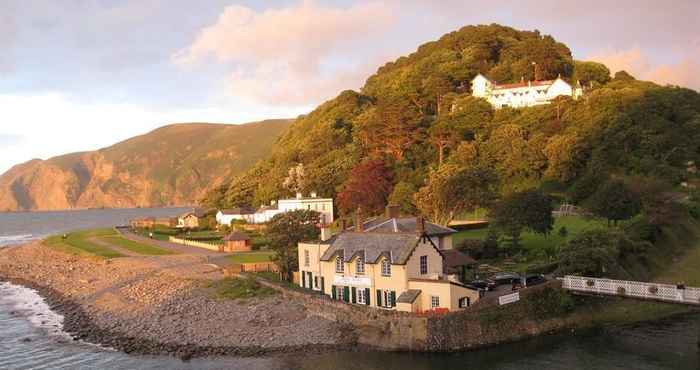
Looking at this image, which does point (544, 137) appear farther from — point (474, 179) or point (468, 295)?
point (468, 295)

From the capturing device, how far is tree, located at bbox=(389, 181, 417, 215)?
2710 inches

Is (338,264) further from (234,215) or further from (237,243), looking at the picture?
(234,215)

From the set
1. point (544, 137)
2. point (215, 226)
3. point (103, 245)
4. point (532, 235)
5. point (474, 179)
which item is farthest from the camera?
point (215, 226)

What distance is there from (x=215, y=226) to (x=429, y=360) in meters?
80.4

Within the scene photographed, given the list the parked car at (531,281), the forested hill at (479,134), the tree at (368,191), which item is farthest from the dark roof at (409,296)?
the tree at (368,191)

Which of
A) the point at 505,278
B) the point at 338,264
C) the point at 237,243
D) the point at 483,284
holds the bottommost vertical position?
the point at 483,284

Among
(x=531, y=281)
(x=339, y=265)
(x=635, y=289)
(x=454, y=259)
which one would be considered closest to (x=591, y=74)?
(x=531, y=281)

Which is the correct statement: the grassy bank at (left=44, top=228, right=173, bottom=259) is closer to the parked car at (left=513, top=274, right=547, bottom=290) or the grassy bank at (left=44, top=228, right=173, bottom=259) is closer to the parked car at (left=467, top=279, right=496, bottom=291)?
the parked car at (left=467, top=279, right=496, bottom=291)

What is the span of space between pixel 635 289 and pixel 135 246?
65.9 m

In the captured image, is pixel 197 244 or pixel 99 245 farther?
pixel 99 245

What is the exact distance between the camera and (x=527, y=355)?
3250 centimetres

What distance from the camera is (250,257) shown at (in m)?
62.9

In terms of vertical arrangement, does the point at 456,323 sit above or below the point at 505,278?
below

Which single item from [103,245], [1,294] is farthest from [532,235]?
[103,245]
